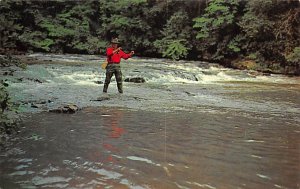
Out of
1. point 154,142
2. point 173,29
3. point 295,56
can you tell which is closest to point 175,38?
point 173,29

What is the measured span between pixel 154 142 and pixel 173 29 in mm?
22387

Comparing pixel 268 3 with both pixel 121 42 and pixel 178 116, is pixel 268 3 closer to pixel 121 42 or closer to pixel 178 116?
pixel 121 42

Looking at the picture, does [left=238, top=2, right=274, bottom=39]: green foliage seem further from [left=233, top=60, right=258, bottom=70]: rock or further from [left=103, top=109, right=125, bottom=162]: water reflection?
[left=103, top=109, right=125, bottom=162]: water reflection

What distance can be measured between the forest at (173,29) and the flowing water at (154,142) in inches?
425

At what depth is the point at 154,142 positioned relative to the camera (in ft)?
19.1

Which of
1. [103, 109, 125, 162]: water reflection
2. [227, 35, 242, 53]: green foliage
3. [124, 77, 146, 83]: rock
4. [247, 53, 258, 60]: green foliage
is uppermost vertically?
[227, 35, 242, 53]: green foliage

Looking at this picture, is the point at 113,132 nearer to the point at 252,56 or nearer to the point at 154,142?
the point at 154,142

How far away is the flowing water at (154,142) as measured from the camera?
425cm

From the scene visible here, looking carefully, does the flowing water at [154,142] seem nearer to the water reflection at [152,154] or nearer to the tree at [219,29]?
the water reflection at [152,154]

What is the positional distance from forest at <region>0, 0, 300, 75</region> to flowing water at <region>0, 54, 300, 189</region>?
35.4ft

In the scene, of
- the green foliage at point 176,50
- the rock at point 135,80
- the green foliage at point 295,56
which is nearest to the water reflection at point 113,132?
the rock at point 135,80

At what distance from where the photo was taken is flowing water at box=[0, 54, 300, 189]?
4.25m

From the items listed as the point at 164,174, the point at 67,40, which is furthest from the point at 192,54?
the point at 164,174

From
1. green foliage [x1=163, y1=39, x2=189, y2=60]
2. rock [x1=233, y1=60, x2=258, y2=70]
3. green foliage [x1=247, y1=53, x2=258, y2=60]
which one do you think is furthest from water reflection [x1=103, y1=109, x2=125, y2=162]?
green foliage [x1=163, y1=39, x2=189, y2=60]
